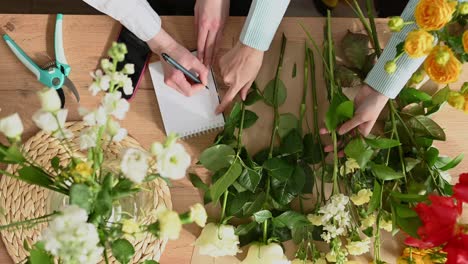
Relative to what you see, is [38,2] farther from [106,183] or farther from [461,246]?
[461,246]

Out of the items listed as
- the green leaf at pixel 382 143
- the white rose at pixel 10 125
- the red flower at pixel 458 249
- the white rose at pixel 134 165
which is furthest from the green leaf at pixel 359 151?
the white rose at pixel 10 125

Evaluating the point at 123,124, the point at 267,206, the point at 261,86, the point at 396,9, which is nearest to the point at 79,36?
the point at 123,124

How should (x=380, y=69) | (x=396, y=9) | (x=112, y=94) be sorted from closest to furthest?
(x=112, y=94) < (x=380, y=69) < (x=396, y=9)

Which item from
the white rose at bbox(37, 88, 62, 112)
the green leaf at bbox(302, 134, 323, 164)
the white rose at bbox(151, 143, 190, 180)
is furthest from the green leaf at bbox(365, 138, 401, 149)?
the white rose at bbox(37, 88, 62, 112)

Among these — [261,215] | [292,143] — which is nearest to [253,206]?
[261,215]

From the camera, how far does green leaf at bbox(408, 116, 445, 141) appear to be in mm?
960

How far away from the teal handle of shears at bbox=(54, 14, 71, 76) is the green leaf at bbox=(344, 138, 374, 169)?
1.79 feet

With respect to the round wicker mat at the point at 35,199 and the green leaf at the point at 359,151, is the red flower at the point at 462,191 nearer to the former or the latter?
the green leaf at the point at 359,151

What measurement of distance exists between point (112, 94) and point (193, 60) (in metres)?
0.44

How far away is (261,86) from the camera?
104 cm

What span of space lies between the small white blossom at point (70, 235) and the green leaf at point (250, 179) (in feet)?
1.44

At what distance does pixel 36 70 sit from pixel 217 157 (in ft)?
1.26

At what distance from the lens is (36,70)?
99cm

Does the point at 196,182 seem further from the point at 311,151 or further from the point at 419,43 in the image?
the point at 419,43
